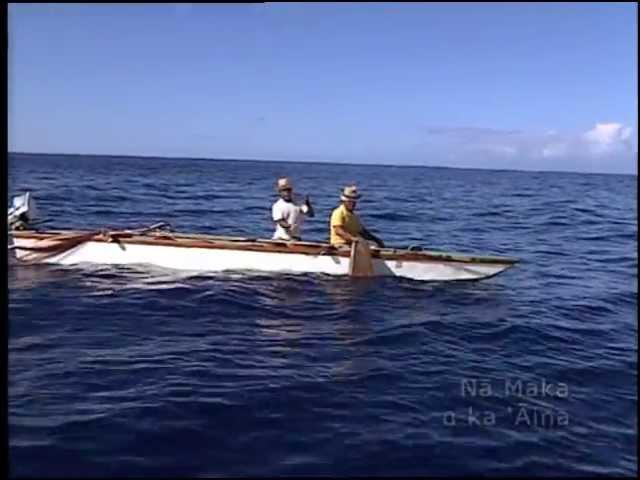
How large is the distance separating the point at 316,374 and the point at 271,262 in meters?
5.74

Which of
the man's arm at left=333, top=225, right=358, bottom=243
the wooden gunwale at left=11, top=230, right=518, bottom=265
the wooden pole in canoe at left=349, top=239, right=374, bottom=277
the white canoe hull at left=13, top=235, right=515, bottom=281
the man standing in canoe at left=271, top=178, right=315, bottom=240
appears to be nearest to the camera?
the wooden pole in canoe at left=349, top=239, right=374, bottom=277

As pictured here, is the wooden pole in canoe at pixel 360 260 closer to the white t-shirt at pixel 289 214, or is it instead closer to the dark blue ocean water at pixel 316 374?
the dark blue ocean water at pixel 316 374

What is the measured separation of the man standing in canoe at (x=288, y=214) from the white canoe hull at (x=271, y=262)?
28.7 inches

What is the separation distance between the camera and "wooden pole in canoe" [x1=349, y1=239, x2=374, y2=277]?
13.6 m

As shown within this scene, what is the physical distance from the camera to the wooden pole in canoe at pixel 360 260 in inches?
537

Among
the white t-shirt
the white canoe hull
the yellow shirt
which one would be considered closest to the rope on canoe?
the white canoe hull

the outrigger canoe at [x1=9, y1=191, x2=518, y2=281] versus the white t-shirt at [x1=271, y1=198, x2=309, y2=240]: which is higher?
the white t-shirt at [x1=271, y1=198, x2=309, y2=240]

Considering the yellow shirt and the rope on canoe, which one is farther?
the rope on canoe

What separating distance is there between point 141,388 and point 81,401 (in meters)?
0.70

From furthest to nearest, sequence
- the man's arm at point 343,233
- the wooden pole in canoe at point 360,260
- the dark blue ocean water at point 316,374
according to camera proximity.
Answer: the man's arm at point 343,233 < the wooden pole in canoe at point 360,260 < the dark blue ocean water at point 316,374

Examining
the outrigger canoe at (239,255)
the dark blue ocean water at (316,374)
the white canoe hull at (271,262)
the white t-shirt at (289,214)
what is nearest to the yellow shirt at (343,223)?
the outrigger canoe at (239,255)

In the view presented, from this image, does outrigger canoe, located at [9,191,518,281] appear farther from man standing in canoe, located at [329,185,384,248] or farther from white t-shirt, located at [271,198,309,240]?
white t-shirt, located at [271,198,309,240]

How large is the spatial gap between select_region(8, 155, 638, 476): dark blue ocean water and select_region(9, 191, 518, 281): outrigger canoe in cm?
32

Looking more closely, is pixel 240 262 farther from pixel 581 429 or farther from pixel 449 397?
pixel 581 429
